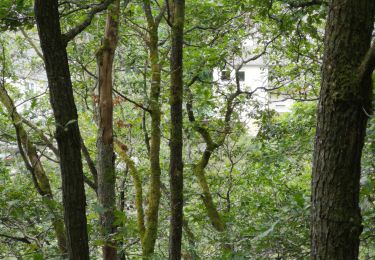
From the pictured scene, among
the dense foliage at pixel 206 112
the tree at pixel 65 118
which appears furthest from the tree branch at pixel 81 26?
the dense foliage at pixel 206 112

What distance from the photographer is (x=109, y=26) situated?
17.4ft

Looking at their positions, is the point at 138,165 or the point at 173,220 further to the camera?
the point at 138,165

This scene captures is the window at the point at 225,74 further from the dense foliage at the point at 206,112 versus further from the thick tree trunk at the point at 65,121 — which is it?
the thick tree trunk at the point at 65,121

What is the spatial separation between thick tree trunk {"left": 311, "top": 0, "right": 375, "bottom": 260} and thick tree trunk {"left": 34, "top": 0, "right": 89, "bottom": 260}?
1276 millimetres

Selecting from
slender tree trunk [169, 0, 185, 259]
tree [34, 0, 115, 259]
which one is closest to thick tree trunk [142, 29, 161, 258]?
slender tree trunk [169, 0, 185, 259]

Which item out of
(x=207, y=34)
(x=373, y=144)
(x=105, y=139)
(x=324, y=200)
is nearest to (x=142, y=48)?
(x=207, y=34)

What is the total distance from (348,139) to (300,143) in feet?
12.2

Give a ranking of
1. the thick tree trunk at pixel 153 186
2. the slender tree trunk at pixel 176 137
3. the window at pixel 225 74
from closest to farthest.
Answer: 1. the slender tree trunk at pixel 176 137
2. the thick tree trunk at pixel 153 186
3. the window at pixel 225 74

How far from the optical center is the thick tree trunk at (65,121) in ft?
7.43

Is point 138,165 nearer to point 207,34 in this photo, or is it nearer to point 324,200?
point 207,34

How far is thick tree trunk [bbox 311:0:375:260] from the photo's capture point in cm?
196

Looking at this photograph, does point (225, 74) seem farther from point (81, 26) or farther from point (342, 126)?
point (342, 126)

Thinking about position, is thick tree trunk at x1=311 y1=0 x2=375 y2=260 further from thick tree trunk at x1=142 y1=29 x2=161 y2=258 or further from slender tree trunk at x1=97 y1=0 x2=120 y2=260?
slender tree trunk at x1=97 y1=0 x2=120 y2=260

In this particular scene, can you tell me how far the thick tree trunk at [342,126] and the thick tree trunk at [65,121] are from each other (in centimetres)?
128
